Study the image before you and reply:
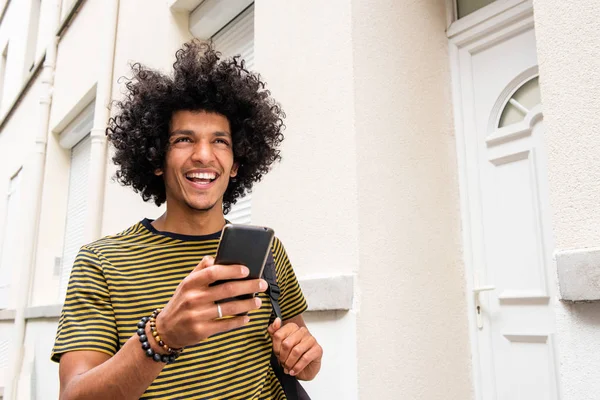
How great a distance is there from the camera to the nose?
142cm

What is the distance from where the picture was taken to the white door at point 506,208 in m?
2.15

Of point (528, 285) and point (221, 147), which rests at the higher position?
point (221, 147)

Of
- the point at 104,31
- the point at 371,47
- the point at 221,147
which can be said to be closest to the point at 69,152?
the point at 104,31

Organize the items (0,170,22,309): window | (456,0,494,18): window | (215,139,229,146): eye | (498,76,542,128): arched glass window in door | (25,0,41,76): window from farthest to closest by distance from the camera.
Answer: (25,0,41,76): window, (0,170,22,309): window, (456,0,494,18): window, (498,76,542,128): arched glass window in door, (215,139,229,146): eye

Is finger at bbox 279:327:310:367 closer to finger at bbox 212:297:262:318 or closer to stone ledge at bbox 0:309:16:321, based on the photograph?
finger at bbox 212:297:262:318

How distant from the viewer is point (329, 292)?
2131 millimetres

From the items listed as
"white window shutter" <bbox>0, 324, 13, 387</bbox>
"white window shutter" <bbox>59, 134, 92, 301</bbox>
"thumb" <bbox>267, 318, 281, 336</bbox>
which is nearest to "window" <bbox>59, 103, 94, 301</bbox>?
"white window shutter" <bbox>59, 134, 92, 301</bbox>

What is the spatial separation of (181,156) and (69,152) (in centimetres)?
569

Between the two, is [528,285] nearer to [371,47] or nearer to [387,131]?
[387,131]

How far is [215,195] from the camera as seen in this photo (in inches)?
57.1

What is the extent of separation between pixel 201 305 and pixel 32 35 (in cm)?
871

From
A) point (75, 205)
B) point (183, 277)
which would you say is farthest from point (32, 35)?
point (183, 277)

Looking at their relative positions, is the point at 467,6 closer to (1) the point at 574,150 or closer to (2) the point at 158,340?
(1) the point at 574,150

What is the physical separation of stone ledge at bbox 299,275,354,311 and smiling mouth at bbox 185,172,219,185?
0.85m
